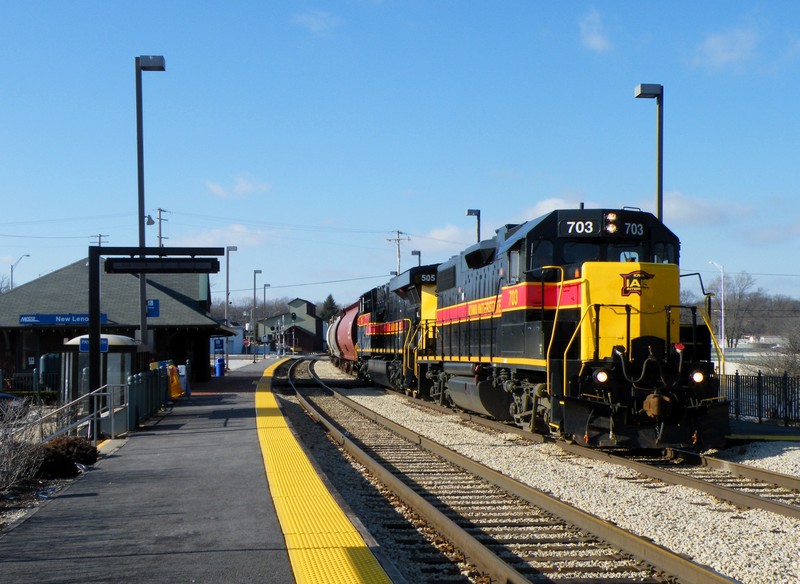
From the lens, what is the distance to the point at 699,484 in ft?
32.1

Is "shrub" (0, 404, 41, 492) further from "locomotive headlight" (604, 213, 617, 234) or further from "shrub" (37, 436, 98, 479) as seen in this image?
"locomotive headlight" (604, 213, 617, 234)

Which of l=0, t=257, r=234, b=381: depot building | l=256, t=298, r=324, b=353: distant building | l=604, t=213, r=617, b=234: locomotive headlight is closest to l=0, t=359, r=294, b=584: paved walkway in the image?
l=604, t=213, r=617, b=234: locomotive headlight

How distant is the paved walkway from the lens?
5859 mm

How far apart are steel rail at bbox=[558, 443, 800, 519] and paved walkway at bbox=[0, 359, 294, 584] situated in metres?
4.96

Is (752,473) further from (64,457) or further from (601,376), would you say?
(64,457)

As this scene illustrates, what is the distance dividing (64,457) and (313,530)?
5.72 metres

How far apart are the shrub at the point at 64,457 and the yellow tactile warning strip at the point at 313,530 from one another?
2.54 m

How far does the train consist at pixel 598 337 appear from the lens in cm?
1180

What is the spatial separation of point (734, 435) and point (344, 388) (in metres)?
21.2

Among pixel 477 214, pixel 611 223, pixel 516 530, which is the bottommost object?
pixel 516 530

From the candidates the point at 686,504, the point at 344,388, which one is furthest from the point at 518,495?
the point at 344,388

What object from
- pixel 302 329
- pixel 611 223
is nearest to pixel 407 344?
pixel 611 223

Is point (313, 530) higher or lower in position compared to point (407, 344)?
lower

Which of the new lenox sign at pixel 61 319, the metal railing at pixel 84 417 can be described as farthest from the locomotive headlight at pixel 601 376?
the new lenox sign at pixel 61 319
